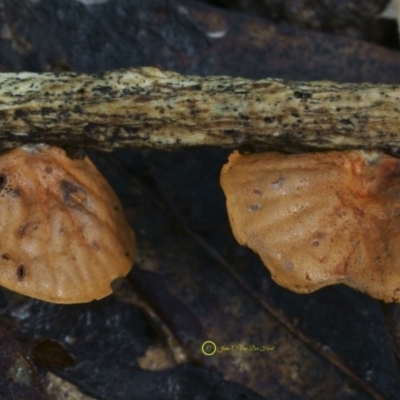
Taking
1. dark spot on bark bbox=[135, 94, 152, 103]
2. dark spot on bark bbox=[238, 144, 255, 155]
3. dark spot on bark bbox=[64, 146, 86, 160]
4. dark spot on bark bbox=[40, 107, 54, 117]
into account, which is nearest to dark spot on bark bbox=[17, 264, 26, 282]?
dark spot on bark bbox=[64, 146, 86, 160]

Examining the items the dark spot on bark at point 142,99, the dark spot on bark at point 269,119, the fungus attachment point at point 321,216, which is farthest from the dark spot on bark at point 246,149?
the dark spot on bark at point 142,99

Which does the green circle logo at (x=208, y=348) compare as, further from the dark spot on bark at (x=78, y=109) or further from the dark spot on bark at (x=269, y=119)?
the dark spot on bark at (x=78, y=109)

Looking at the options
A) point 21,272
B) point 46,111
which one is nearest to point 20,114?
point 46,111

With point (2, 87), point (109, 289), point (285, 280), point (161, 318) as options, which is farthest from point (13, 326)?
point (285, 280)

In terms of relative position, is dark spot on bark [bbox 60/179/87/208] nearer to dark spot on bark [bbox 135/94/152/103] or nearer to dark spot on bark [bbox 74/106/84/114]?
dark spot on bark [bbox 74/106/84/114]

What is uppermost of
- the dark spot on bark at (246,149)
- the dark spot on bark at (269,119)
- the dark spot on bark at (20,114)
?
the dark spot on bark at (269,119)

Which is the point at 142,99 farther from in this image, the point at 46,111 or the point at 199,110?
the point at 46,111
